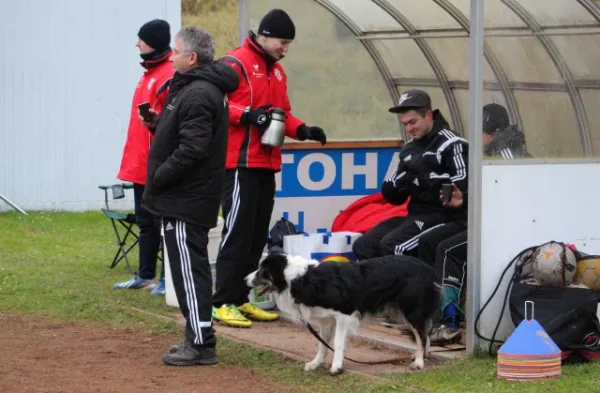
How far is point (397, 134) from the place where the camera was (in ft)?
35.7

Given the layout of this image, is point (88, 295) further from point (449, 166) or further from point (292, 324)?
point (449, 166)

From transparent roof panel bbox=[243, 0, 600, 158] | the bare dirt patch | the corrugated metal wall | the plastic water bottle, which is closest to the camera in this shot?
the bare dirt patch

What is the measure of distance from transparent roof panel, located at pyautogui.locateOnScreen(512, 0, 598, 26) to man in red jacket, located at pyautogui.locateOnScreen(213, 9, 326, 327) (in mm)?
1904

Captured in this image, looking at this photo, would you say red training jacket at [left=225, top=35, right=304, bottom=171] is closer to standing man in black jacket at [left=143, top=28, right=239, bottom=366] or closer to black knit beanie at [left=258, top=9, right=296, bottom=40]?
black knit beanie at [left=258, top=9, right=296, bottom=40]

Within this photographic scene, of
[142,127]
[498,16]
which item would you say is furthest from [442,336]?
[142,127]

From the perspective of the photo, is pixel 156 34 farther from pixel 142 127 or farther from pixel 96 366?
pixel 96 366

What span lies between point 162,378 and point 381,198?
3.40m

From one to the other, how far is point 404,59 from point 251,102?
2.47 m

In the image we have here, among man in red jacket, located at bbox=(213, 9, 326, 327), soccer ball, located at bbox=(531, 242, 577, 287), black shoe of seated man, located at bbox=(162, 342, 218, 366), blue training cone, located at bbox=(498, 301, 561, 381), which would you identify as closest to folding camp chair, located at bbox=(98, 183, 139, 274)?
man in red jacket, located at bbox=(213, 9, 326, 327)

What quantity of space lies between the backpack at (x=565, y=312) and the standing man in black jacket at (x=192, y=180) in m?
2.00

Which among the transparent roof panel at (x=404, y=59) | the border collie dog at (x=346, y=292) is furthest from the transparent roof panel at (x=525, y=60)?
the transparent roof panel at (x=404, y=59)

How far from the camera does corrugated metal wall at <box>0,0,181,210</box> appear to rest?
1689 cm

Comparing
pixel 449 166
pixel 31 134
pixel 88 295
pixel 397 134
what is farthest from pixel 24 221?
pixel 449 166

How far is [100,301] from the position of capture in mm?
9969
